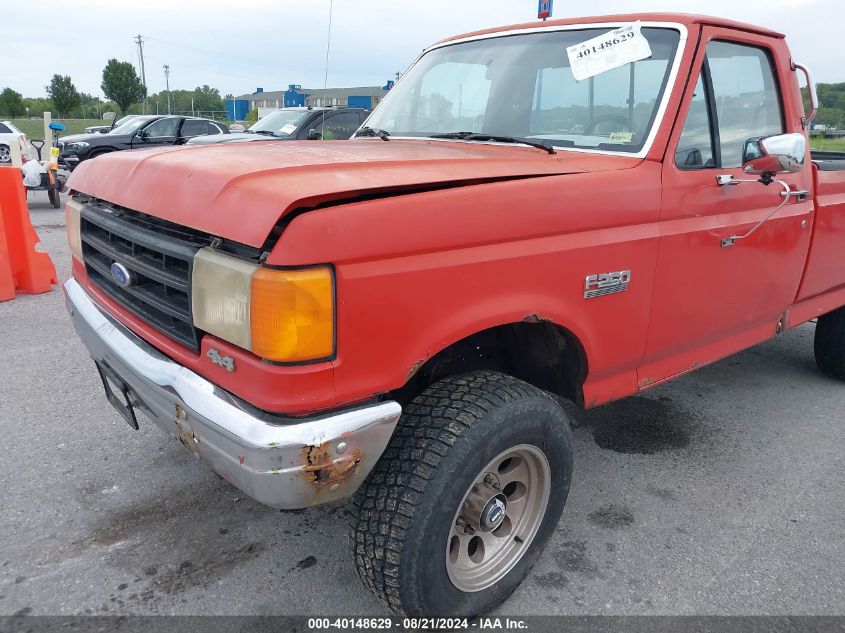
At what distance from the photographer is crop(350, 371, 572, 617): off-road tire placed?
1.95 m

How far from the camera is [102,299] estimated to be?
262 cm

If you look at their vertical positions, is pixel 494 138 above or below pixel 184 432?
above

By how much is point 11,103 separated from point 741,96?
6515cm

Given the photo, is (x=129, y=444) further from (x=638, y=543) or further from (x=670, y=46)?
(x=670, y=46)

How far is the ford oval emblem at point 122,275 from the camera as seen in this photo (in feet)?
7.50

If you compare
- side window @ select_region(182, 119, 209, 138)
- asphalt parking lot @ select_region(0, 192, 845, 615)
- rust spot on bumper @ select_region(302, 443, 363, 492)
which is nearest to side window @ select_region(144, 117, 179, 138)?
side window @ select_region(182, 119, 209, 138)

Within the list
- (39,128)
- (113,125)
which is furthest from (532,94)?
(39,128)

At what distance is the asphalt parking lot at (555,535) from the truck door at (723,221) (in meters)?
0.69

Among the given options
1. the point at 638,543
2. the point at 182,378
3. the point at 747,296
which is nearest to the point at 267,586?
the point at 182,378

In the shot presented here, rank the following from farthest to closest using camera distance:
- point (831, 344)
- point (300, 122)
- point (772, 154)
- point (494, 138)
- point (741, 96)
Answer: point (300, 122) → point (831, 344) → point (741, 96) → point (494, 138) → point (772, 154)

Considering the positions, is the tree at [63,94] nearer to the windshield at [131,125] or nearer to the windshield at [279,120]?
the windshield at [131,125]

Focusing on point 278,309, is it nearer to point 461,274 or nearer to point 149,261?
point 461,274

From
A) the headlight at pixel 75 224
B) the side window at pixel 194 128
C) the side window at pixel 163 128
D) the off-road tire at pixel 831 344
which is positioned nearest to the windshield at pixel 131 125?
the side window at pixel 163 128

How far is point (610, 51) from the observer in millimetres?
2758
